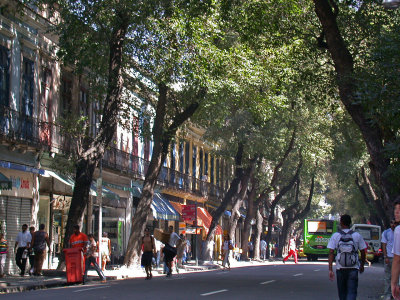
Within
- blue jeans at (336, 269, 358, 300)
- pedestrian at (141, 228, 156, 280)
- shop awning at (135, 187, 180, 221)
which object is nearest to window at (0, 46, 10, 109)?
pedestrian at (141, 228, 156, 280)

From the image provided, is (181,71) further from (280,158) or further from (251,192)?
(251,192)

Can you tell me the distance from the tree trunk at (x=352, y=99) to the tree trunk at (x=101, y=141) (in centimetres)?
652

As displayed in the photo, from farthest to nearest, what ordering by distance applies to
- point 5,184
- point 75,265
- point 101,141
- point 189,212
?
point 189,212 → point 101,141 → point 5,184 → point 75,265

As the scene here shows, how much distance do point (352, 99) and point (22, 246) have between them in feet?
39.2

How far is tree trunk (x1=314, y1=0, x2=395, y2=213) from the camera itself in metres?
17.8

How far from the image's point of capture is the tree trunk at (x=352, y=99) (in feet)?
58.3

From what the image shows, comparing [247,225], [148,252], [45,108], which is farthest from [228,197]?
[148,252]

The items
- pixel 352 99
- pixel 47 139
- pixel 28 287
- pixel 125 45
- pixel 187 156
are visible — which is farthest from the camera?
pixel 187 156

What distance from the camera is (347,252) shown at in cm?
1020

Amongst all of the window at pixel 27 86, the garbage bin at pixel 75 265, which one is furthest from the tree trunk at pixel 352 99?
the window at pixel 27 86

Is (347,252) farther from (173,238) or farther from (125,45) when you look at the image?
(125,45)

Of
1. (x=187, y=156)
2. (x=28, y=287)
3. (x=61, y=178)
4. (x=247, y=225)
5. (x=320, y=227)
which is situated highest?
(x=187, y=156)

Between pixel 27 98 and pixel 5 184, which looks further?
pixel 27 98

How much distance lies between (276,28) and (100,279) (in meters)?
9.26
